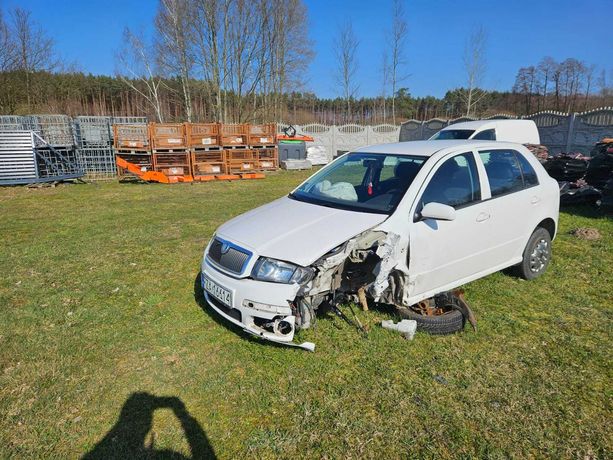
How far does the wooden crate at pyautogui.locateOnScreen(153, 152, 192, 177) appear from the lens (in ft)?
48.1

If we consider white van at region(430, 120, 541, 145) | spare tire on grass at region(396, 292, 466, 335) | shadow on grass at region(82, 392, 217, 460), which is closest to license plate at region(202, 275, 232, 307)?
shadow on grass at region(82, 392, 217, 460)

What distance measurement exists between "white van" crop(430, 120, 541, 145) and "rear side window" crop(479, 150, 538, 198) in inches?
318

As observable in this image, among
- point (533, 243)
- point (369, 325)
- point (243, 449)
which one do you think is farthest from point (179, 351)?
point (533, 243)

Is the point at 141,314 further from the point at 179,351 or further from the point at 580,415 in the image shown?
the point at 580,415

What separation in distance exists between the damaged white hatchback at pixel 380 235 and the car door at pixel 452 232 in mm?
10

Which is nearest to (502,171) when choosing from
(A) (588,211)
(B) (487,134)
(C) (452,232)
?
(C) (452,232)

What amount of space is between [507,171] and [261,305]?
10.3ft

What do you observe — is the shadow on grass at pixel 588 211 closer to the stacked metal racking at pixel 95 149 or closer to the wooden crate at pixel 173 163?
the wooden crate at pixel 173 163

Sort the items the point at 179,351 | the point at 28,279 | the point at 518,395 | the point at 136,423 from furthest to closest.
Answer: the point at 28,279 < the point at 179,351 < the point at 518,395 < the point at 136,423

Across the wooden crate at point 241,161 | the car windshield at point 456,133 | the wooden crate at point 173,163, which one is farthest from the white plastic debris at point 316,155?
the car windshield at point 456,133

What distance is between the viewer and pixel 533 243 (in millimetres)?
4703

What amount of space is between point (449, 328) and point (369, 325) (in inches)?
28.0

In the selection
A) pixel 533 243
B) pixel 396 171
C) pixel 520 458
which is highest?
pixel 396 171

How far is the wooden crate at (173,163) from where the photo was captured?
14.7 m
